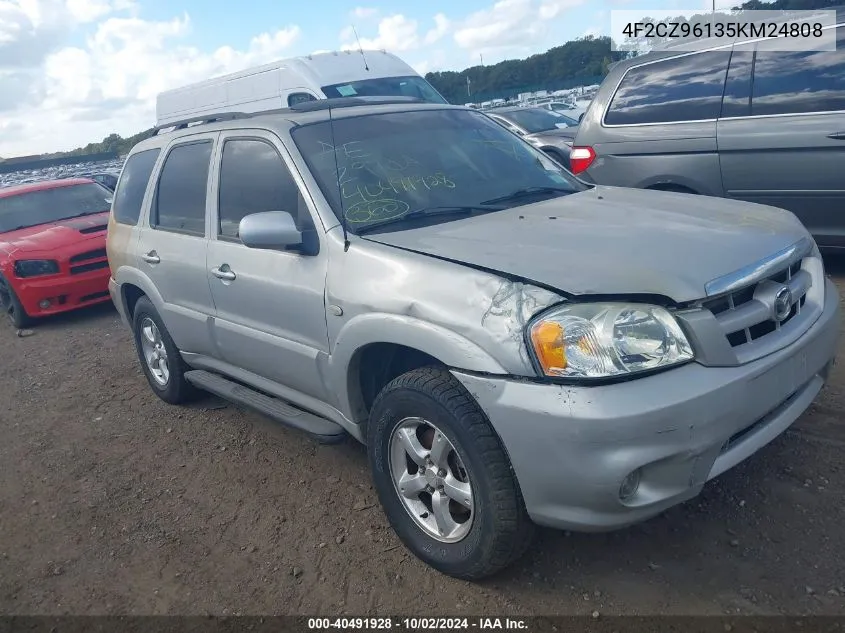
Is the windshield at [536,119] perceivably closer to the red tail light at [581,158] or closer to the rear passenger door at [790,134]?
the red tail light at [581,158]

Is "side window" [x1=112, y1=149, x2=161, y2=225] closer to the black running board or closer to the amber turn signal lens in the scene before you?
the black running board

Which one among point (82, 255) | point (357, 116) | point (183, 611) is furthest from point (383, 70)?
point (183, 611)

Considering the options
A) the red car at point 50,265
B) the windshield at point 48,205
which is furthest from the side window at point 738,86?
the windshield at point 48,205

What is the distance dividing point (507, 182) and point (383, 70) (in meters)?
8.59

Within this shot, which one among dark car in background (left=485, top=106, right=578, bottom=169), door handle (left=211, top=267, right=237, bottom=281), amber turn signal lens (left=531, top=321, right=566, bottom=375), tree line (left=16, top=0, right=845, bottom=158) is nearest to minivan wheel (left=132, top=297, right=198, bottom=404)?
door handle (left=211, top=267, right=237, bottom=281)

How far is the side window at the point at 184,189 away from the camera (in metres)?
4.16

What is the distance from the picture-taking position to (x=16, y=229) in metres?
8.64

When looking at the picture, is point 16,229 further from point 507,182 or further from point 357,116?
point 507,182

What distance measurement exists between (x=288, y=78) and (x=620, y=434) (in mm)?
9877

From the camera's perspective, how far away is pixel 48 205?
9.06 m

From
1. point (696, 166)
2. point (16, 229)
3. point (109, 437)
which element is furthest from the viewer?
point (16, 229)

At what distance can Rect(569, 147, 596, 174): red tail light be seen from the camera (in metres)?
6.33

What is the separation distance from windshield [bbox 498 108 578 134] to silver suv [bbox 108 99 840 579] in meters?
7.80

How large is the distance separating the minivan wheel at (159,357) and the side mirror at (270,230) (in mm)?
1853
